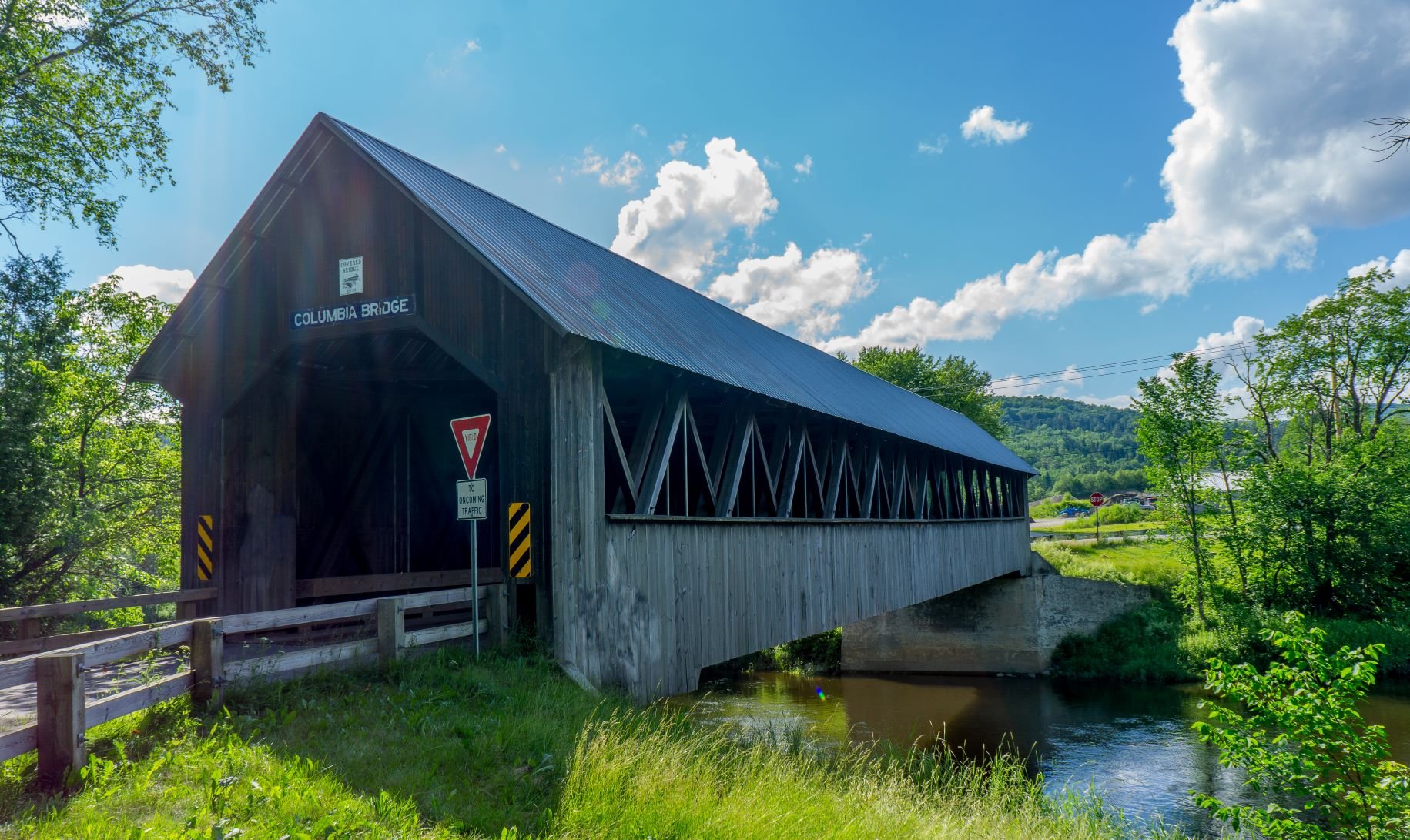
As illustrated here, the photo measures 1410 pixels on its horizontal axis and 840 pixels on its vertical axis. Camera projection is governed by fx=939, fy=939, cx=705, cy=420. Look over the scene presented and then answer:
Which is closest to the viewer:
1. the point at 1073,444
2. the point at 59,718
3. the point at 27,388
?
the point at 59,718

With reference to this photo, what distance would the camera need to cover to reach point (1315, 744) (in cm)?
810

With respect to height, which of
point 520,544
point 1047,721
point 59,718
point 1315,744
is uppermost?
point 520,544

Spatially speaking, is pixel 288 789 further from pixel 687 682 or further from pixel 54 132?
pixel 54 132

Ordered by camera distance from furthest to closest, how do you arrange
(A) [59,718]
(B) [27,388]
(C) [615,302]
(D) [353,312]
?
(B) [27,388] → (C) [615,302] → (D) [353,312] → (A) [59,718]

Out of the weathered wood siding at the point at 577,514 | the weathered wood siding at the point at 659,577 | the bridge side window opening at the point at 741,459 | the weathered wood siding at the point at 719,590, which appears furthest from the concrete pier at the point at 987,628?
the weathered wood siding at the point at 577,514

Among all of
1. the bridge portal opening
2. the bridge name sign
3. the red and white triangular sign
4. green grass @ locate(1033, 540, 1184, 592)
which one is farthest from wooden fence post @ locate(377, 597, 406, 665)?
green grass @ locate(1033, 540, 1184, 592)

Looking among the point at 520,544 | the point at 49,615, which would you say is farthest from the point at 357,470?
the point at 520,544

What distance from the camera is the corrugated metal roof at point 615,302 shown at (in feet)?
31.4

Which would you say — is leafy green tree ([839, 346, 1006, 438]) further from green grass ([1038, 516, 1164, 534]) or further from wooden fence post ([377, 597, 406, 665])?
wooden fence post ([377, 597, 406, 665])

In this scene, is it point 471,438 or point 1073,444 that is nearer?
point 471,438

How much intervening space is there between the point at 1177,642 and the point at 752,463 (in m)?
22.8

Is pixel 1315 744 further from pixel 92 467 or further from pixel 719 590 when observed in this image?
pixel 92 467

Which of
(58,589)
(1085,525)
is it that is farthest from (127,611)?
(1085,525)

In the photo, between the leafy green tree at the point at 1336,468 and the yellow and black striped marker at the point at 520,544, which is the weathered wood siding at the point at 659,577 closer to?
the yellow and black striped marker at the point at 520,544
